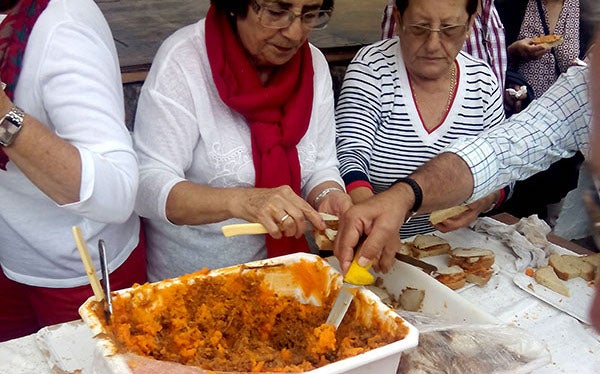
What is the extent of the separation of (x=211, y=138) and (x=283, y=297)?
53cm

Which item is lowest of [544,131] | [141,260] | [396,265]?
[141,260]

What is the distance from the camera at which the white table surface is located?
130 cm

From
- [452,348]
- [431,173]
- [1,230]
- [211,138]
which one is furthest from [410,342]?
[1,230]

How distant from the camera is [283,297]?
1377 mm

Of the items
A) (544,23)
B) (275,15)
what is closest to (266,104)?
(275,15)

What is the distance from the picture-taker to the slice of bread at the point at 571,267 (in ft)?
5.71

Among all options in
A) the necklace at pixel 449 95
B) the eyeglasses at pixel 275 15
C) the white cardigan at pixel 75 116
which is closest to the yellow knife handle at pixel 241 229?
the white cardigan at pixel 75 116

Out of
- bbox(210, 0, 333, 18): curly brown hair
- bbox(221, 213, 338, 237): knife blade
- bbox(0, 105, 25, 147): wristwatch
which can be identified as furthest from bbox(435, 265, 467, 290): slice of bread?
bbox(0, 105, 25, 147): wristwatch

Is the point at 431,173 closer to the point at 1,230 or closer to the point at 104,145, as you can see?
the point at 104,145

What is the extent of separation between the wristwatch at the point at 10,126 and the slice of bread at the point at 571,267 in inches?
56.5

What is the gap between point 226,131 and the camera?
172 cm

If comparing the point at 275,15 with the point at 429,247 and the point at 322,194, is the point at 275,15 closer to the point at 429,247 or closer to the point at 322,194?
the point at 322,194

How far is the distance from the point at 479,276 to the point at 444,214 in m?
0.19

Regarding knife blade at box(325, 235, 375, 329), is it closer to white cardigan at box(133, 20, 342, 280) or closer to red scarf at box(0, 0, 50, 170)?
white cardigan at box(133, 20, 342, 280)
